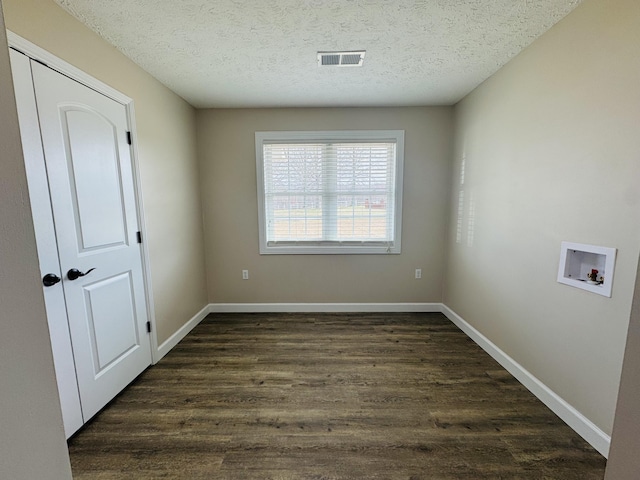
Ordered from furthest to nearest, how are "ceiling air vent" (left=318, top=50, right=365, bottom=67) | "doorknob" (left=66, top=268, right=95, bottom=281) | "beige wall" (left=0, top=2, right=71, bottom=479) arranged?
"ceiling air vent" (left=318, top=50, right=365, bottom=67), "doorknob" (left=66, top=268, right=95, bottom=281), "beige wall" (left=0, top=2, right=71, bottom=479)

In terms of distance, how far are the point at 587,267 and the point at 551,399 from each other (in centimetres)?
92

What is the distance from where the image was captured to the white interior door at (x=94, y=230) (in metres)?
1.46

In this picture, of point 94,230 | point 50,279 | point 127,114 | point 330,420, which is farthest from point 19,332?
point 127,114

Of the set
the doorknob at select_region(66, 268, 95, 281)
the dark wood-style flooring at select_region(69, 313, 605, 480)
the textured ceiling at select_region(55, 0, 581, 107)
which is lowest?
the dark wood-style flooring at select_region(69, 313, 605, 480)

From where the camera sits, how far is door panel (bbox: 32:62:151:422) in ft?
4.81

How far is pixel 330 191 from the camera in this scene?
Result: 3.13 meters

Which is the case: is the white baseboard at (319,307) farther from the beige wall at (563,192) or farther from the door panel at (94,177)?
the door panel at (94,177)

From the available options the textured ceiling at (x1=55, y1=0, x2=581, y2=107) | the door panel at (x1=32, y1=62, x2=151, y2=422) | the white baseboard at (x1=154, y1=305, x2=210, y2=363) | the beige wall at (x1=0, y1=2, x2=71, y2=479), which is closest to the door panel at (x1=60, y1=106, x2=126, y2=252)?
the door panel at (x1=32, y1=62, x2=151, y2=422)

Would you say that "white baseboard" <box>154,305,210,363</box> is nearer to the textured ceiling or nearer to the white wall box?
the textured ceiling

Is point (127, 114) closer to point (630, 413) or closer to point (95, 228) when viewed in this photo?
point (95, 228)

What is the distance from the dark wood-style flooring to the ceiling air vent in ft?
8.11

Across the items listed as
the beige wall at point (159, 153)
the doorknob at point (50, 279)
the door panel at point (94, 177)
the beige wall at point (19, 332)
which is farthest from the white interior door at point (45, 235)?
the beige wall at point (19, 332)

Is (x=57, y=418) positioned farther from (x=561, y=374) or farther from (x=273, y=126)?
(x=273, y=126)

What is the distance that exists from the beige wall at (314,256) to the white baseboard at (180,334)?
229 mm
